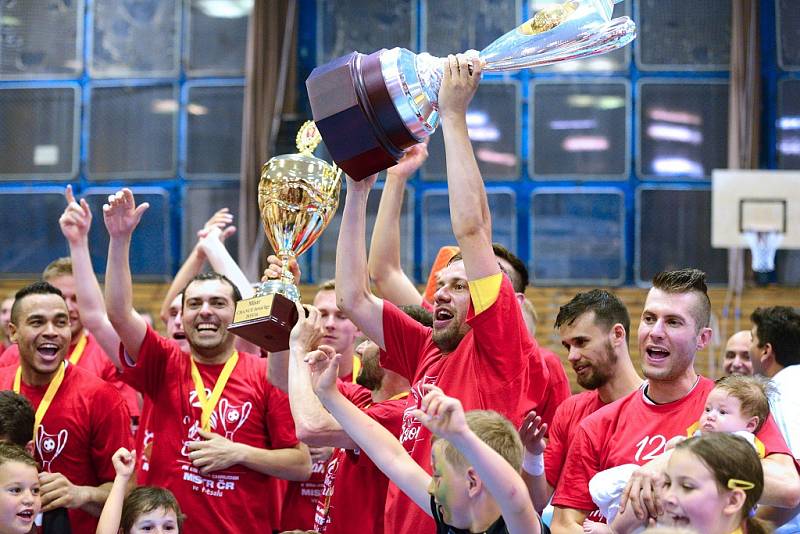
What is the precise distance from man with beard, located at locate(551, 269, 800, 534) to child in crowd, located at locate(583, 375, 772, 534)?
90 millimetres

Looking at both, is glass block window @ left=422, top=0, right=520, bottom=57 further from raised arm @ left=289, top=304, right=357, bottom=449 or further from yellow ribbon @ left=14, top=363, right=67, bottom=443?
raised arm @ left=289, top=304, right=357, bottom=449

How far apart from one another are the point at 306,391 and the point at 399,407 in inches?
18.4

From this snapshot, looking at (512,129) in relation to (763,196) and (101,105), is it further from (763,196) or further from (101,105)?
(101,105)

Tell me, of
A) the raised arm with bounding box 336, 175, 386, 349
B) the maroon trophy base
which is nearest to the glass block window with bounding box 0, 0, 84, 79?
the raised arm with bounding box 336, 175, 386, 349

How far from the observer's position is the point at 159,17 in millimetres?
9234

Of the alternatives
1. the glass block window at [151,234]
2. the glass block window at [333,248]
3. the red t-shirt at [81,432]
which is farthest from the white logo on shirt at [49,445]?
the glass block window at [151,234]

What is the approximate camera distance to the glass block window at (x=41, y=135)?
9.22m

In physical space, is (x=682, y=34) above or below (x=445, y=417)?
above

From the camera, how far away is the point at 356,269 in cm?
321

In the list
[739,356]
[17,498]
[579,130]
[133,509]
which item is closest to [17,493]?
[17,498]

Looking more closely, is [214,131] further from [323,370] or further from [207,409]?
[323,370]

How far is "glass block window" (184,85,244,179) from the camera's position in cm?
907

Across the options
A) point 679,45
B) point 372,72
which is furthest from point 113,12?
point 372,72

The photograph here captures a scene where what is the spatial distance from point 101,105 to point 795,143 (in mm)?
5874
